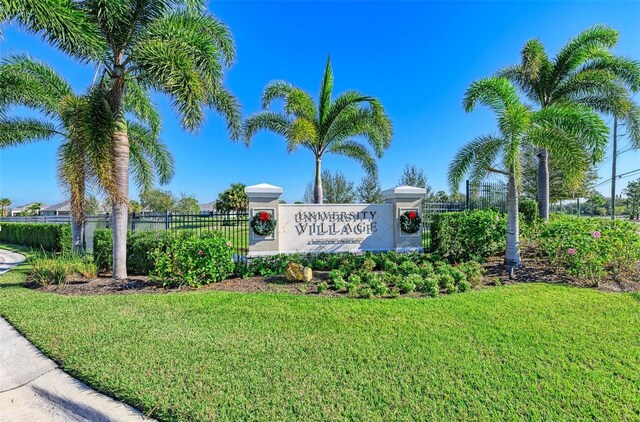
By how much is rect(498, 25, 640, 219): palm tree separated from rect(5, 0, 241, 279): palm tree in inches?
417

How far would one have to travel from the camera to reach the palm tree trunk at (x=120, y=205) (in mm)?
6672

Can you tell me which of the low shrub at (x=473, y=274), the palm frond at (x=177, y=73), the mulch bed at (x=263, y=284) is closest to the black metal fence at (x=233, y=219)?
the mulch bed at (x=263, y=284)

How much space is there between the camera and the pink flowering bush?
6016mm

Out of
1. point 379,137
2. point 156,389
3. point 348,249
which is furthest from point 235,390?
point 379,137

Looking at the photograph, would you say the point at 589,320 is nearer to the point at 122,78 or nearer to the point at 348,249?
the point at 348,249

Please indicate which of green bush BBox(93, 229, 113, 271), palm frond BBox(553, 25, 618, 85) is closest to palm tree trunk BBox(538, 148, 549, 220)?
palm frond BBox(553, 25, 618, 85)

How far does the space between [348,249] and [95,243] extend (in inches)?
282

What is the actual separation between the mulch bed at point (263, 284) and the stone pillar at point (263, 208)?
4.29 ft

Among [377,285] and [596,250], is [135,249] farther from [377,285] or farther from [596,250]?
[596,250]

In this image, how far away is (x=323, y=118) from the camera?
11430mm

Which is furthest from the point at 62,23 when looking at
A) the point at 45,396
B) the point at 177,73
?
the point at 45,396

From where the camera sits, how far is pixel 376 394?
2570 millimetres

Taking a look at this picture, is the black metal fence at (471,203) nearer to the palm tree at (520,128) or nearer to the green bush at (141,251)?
the palm tree at (520,128)

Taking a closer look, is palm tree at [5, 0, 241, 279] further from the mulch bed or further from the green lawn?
the green lawn
